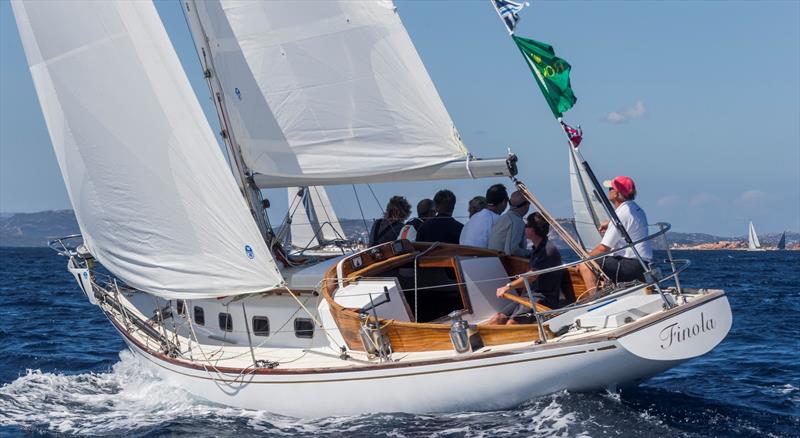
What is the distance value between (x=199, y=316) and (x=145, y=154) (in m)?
2.29

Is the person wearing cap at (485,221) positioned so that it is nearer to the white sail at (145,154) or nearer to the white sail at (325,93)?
the white sail at (325,93)

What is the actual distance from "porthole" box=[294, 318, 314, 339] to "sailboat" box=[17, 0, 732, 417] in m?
0.01

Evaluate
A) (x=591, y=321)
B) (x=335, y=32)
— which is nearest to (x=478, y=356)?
(x=591, y=321)

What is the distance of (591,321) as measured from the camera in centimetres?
742

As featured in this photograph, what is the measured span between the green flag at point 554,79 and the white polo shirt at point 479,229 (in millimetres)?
2004

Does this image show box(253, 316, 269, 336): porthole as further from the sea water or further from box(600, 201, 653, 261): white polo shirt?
box(600, 201, 653, 261): white polo shirt

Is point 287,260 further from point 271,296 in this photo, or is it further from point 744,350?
point 744,350

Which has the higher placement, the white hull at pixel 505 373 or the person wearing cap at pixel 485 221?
the person wearing cap at pixel 485 221

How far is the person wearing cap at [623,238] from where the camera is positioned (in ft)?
26.0

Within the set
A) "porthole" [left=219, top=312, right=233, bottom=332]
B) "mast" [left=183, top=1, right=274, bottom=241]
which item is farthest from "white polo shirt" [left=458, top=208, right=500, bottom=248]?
"porthole" [left=219, top=312, right=233, bottom=332]

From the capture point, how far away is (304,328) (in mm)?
9031

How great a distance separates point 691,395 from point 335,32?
4893 mm

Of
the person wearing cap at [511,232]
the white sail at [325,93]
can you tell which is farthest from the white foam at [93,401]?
the person wearing cap at [511,232]

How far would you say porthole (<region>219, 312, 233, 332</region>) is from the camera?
9539mm
